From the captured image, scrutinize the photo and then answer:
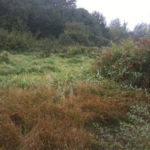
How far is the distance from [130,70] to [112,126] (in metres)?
1.89

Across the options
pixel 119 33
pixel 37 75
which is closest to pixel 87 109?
pixel 37 75

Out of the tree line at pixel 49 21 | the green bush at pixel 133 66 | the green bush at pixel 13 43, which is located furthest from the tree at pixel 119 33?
the green bush at pixel 133 66

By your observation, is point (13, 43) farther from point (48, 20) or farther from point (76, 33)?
point (48, 20)

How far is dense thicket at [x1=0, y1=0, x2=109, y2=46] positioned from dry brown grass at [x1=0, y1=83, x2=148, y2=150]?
15.5 m

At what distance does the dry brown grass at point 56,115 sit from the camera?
6.61ft

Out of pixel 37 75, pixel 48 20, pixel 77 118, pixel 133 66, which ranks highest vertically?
pixel 48 20

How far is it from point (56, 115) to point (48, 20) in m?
21.2

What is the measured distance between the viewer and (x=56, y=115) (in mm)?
2527

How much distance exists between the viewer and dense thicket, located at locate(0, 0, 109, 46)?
61.0 feet

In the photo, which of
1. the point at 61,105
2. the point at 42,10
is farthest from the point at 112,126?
the point at 42,10

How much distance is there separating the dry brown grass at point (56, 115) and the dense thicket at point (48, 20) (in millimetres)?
15488

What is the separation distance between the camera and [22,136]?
6.79 ft

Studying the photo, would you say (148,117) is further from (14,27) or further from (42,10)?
(42,10)

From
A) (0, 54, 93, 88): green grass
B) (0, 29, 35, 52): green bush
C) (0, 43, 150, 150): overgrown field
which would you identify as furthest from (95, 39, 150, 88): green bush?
(0, 29, 35, 52): green bush
